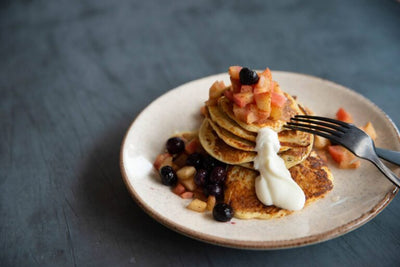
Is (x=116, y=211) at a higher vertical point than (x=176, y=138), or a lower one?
lower

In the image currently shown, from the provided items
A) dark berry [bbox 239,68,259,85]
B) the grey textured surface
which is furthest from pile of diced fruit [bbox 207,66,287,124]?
the grey textured surface

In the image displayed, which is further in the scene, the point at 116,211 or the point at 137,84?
the point at 137,84

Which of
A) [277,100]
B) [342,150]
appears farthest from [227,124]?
[342,150]

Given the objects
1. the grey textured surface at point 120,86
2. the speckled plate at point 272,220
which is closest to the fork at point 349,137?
the speckled plate at point 272,220

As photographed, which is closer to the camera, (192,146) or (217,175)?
(217,175)

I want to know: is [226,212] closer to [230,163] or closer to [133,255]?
[230,163]

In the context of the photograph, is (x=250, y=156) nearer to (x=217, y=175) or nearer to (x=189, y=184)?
(x=217, y=175)

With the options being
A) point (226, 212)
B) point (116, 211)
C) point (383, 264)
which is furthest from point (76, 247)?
point (383, 264)
